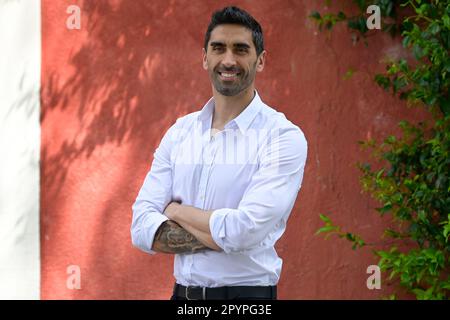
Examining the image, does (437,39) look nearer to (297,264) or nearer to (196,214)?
(297,264)

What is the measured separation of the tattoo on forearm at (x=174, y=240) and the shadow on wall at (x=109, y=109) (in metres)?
2.08

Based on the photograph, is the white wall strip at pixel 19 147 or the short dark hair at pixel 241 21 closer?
the short dark hair at pixel 241 21

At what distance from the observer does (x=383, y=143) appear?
5418mm

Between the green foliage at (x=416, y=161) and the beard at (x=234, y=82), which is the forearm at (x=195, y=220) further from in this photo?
the green foliage at (x=416, y=161)

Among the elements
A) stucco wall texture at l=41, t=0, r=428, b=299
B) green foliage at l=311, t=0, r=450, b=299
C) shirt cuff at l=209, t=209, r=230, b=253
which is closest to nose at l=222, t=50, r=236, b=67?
shirt cuff at l=209, t=209, r=230, b=253

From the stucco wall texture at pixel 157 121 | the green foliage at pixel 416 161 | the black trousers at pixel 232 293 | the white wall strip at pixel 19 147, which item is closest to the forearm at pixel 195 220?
the black trousers at pixel 232 293

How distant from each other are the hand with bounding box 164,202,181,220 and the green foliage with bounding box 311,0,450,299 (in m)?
1.71

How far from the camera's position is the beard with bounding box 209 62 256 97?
3570 millimetres

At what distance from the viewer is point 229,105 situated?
3.72 meters

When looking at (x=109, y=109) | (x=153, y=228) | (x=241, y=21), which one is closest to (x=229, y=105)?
(x=241, y=21)

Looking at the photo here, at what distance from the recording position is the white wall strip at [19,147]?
581 cm

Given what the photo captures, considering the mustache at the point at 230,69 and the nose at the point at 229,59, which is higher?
the nose at the point at 229,59

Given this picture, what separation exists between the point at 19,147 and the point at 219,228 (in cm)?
273

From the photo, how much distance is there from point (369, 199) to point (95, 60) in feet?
6.26
